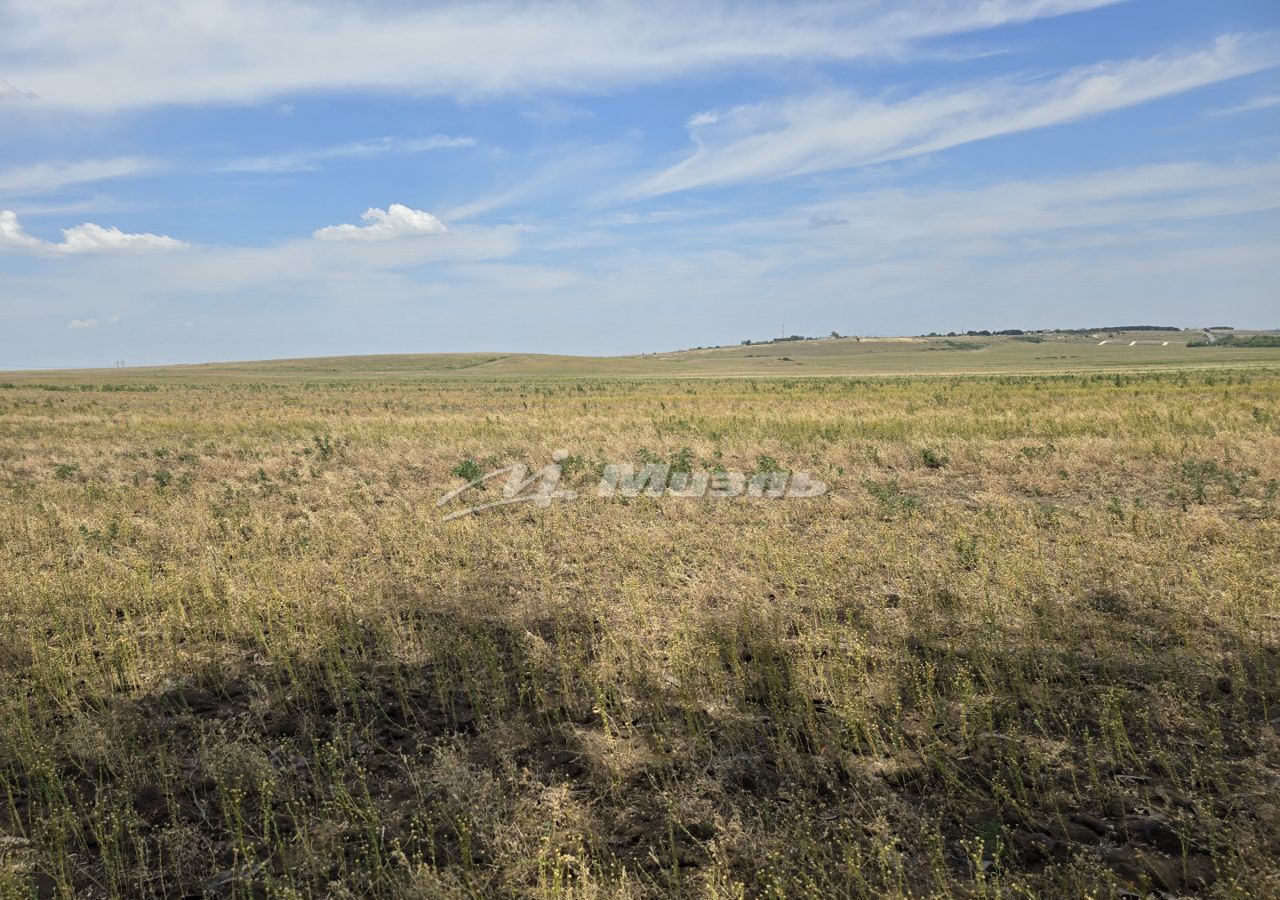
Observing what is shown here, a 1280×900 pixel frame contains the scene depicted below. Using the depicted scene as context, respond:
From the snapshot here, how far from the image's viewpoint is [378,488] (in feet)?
41.5

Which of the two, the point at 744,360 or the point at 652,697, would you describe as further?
the point at 744,360

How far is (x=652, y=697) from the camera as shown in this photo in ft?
16.4

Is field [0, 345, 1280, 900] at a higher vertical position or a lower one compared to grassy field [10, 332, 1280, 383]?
lower

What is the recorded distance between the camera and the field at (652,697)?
352cm

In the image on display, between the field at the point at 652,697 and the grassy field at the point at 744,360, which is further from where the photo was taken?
the grassy field at the point at 744,360

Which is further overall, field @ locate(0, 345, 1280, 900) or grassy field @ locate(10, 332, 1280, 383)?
grassy field @ locate(10, 332, 1280, 383)

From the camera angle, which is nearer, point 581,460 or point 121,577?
point 121,577

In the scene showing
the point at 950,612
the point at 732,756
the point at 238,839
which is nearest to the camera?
the point at 238,839

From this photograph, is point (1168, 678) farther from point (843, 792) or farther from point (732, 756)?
point (732, 756)

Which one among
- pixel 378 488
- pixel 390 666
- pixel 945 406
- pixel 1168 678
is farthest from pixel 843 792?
pixel 945 406

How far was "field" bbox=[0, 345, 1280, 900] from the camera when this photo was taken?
3.52m

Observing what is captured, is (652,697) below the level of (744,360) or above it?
below

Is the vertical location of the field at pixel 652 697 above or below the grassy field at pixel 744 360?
below

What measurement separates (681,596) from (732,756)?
2479 millimetres
